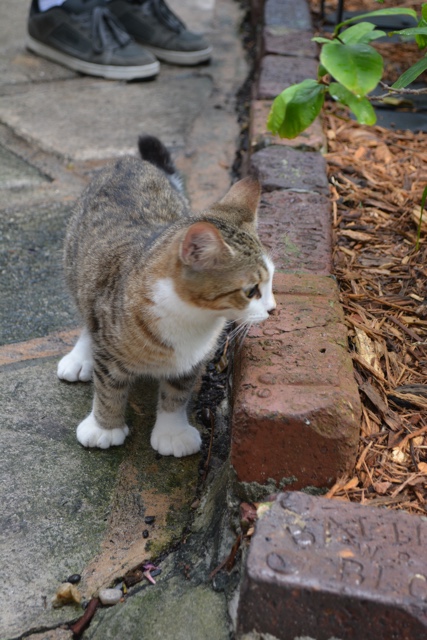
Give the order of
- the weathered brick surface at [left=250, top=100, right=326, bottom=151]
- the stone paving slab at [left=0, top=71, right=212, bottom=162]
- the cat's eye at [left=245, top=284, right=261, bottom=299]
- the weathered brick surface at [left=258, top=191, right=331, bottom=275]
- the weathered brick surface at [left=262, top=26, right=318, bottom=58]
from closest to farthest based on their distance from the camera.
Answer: the cat's eye at [left=245, top=284, right=261, bottom=299], the weathered brick surface at [left=258, top=191, right=331, bottom=275], the weathered brick surface at [left=250, top=100, right=326, bottom=151], the stone paving slab at [left=0, top=71, right=212, bottom=162], the weathered brick surface at [left=262, top=26, right=318, bottom=58]

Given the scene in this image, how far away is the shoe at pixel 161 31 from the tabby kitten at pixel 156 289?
2855mm

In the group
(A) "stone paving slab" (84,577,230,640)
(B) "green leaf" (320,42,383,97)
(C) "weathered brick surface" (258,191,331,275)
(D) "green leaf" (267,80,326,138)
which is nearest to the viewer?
(B) "green leaf" (320,42,383,97)

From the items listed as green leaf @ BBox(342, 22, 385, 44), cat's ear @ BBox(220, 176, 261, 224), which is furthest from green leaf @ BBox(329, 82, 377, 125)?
cat's ear @ BBox(220, 176, 261, 224)

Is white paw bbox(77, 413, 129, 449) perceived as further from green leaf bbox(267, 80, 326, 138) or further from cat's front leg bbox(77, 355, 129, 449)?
green leaf bbox(267, 80, 326, 138)

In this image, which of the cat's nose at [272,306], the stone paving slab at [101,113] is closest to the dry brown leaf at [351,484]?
the cat's nose at [272,306]

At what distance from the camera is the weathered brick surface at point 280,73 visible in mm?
4242

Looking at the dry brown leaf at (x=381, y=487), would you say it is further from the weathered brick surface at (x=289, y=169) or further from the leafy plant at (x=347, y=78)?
the weathered brick surface at (x=289, y=169)

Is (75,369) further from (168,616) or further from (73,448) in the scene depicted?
(168,616)

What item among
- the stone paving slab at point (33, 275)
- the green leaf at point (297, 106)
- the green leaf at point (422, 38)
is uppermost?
the green leaf at point (422, 38)

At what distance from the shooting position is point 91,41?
17.5 feet

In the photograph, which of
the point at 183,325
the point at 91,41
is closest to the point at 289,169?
the point at 183,325

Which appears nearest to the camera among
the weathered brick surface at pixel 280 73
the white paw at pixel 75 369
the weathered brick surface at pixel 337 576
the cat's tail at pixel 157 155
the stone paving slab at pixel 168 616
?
the weathered brick surface at pixel 337 576

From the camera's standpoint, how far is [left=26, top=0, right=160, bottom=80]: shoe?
5316mm

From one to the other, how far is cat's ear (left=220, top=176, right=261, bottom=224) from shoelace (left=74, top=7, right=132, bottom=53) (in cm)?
318
